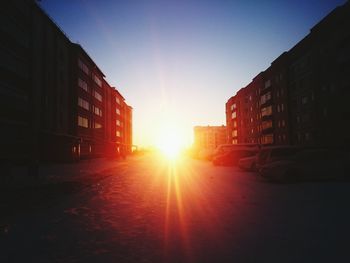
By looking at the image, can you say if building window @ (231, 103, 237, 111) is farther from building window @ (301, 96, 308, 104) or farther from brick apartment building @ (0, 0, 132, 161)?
brick apartment building @ (0, 0, 132, 161)

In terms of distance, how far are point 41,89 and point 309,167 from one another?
31179 mm

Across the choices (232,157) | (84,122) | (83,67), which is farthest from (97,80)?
(232,157)

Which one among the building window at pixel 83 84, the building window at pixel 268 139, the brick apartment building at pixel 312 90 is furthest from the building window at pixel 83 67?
the building window at pixel 268 139

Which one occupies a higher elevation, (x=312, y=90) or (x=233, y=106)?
(x=233, y=106)

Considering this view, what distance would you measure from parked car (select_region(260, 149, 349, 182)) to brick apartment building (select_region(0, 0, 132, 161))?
13.7 metres

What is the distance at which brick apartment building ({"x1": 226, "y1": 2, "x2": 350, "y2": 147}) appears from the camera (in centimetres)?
3728

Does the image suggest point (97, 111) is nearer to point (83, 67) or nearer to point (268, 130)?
point (83, 67)

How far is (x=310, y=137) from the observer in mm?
45500

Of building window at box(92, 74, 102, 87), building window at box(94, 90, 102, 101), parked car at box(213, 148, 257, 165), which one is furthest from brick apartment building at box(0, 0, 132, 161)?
parked car at box(213, 148, 257, 165)

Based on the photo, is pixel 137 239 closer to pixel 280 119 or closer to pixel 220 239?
pixel 220 239

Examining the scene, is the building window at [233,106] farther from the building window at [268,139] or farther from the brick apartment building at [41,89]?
the brick apartment building at [41,89]

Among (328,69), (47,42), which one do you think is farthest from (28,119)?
(328,69)

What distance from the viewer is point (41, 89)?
34688 millimetres

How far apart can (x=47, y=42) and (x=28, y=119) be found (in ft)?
34.5
